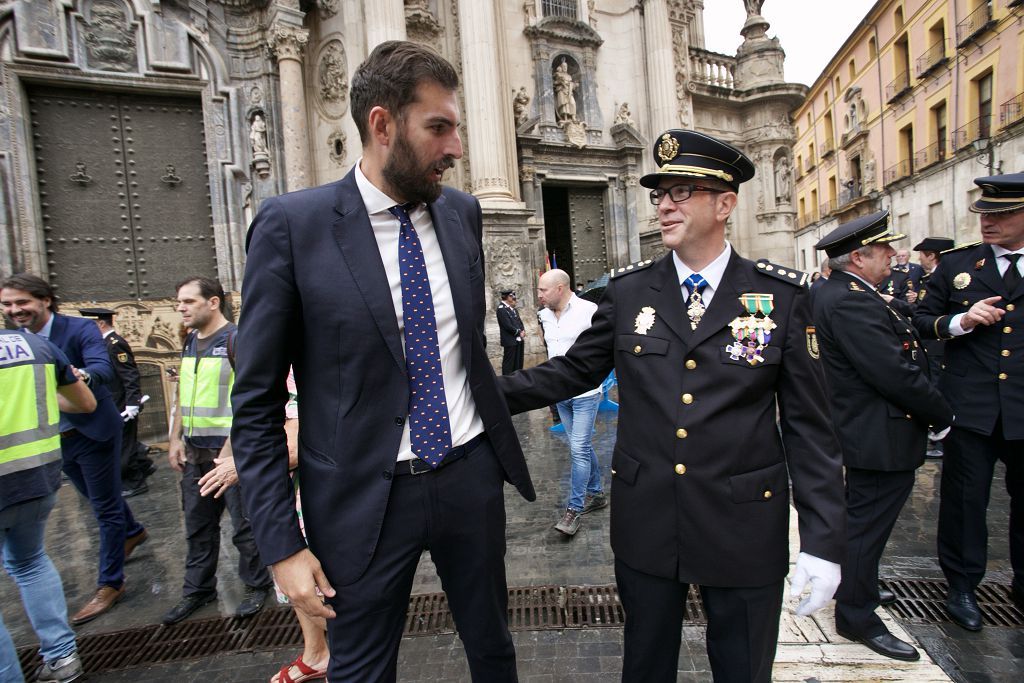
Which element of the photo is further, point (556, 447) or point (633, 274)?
point (556, 447)

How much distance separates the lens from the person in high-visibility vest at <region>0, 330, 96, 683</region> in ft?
9.95

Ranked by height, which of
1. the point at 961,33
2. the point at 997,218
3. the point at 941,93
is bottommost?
the point at 997,218

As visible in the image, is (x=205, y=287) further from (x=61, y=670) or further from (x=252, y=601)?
(x=61, y=670)

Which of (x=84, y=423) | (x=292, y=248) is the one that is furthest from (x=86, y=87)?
(x=292, y=248)

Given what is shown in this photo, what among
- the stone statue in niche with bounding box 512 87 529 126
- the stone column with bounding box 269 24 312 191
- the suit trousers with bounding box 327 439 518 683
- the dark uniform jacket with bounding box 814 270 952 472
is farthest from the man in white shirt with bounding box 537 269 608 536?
the stone statue in niche with bounding box 512 87 529 126

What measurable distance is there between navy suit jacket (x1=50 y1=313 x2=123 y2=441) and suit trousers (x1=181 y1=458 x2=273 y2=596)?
76 centimetres

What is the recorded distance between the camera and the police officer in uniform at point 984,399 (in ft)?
10.5

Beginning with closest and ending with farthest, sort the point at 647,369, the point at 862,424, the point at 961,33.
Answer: the point at 647,369, the point at 862,424, the point at 961,33

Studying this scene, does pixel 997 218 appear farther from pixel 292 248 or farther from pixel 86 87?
pixel 86 87

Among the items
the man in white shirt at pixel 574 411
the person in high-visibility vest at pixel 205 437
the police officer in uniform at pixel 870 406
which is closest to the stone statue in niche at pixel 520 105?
the man in white shirt at pixel 574 411

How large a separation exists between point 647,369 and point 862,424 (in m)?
1.85

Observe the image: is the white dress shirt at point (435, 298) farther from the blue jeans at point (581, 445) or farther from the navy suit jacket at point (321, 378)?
the blue jeans at point (581, 445)

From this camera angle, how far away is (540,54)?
1437 centimetres

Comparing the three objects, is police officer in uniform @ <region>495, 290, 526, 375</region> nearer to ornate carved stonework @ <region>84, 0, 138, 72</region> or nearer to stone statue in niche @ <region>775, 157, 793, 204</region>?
ornate carved stonework @ <region>84, 0, 138, 72</region>
